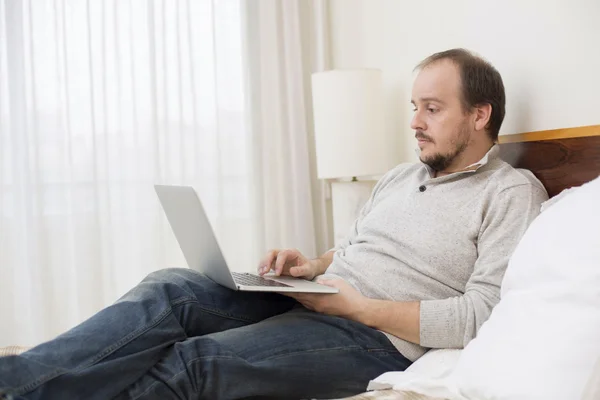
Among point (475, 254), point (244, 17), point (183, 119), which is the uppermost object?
point (244, 17)

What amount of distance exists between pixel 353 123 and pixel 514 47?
0.80 m

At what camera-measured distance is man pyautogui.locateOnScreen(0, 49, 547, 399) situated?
125 centimetres

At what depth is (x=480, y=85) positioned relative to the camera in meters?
1.74

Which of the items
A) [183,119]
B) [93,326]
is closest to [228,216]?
[183,119]

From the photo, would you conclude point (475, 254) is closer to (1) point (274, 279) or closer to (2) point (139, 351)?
(1) point (274, 279)

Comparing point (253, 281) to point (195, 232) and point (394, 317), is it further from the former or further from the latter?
point (394, 317)

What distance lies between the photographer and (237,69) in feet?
9.96

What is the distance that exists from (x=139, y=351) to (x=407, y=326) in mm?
605

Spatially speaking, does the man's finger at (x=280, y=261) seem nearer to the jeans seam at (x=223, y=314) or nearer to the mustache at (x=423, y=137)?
the jeans seam at (x=223, y=314)

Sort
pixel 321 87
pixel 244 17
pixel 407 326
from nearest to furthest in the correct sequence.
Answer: pixel 407 326, pixel 321 87, pixel 244 17

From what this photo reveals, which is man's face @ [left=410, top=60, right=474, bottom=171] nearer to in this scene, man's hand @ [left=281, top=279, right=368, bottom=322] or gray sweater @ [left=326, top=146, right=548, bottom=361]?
gray sweater @ [left=326, top=146, right=548, bottom=361]

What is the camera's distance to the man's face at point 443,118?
5.74 feet

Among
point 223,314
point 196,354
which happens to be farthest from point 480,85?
point 196,354

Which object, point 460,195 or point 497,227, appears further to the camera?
point 460,195
